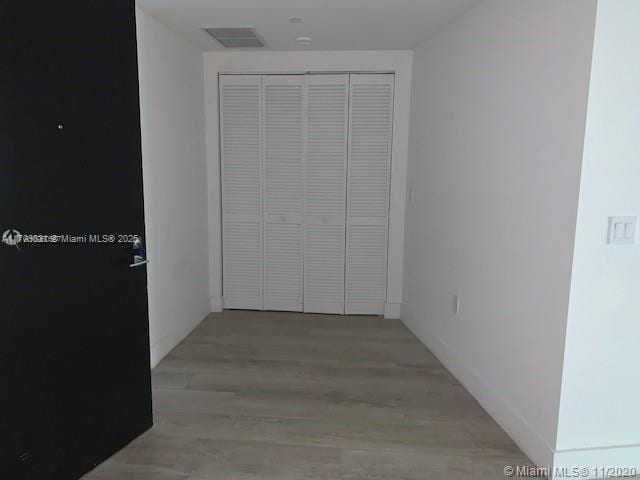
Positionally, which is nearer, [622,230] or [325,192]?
[622,230]

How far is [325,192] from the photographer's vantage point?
4.52m

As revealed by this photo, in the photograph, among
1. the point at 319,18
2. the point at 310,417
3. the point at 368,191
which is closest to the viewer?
the point at 310,417

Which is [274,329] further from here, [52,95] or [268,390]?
[52,95]

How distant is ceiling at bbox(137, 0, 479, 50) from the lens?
2947 millimetres

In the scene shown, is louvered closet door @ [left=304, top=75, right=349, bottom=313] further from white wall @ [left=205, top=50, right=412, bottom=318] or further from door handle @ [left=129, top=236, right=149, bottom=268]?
door handle @ [left=129, top=236, right=149, bottom=268]

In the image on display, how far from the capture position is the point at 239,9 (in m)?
3.06

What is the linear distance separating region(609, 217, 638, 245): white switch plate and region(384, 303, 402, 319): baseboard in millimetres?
2692

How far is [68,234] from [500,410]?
96.3 inches

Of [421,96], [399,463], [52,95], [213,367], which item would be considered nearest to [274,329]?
[213,367]

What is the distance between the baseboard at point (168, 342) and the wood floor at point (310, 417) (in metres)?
0.07

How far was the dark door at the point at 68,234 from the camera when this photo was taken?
1845mm

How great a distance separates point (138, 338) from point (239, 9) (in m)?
2.17

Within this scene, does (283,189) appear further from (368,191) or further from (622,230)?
(622,230)

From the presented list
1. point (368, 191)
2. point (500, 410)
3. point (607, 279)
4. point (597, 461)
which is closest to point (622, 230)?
point (607, 279)
